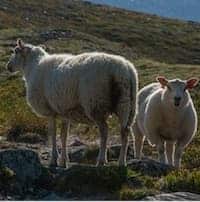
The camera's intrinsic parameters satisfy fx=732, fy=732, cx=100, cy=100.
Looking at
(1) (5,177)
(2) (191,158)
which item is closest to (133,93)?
(1) (5,177)

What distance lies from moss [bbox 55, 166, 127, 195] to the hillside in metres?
0.04

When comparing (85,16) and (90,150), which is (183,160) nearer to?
(90,150)

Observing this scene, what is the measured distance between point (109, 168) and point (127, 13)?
107329 millimetres

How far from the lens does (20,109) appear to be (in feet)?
101

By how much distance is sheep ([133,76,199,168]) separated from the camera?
706 inches

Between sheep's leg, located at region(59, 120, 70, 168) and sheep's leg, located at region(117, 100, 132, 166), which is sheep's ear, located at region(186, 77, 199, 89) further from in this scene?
sheep's leg, located at region(59, 120, 70, 168)

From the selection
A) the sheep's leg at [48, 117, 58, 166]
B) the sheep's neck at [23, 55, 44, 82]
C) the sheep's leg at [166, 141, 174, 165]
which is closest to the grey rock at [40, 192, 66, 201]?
the sheep's leg at [48, 117, 58, 166]

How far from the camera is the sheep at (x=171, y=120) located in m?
17.9

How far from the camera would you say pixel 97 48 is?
61688 millimetres

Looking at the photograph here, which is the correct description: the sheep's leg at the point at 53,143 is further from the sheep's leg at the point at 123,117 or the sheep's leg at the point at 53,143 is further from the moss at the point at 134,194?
the moss at the point at 134,194

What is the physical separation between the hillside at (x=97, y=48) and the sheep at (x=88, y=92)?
1.70m

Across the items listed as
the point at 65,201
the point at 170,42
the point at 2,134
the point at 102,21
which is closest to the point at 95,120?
the point at 65,201

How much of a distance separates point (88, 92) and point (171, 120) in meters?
3.28

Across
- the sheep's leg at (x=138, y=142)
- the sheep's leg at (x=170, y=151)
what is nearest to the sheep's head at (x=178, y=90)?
the sheep's leg at (x=170, y=151)
